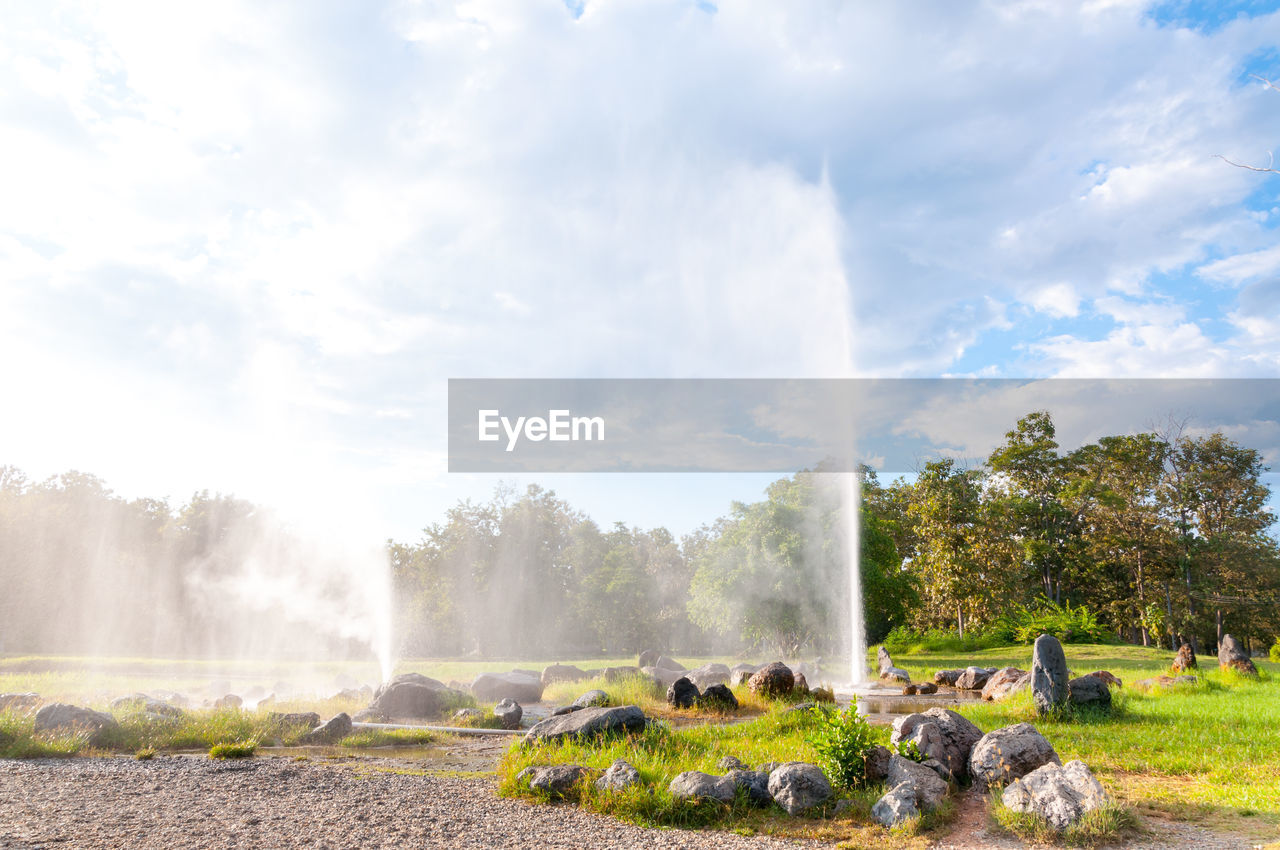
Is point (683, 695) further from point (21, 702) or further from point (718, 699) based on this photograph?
point (21, 702)

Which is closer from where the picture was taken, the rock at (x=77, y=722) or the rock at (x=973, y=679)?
the rock at (x=77, y=722)

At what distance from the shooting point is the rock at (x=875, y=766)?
29.7 feet

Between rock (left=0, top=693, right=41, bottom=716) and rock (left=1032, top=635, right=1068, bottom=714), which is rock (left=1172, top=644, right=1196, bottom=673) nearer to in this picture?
rock (left=1032, top=635, right=1068, bottom=714)

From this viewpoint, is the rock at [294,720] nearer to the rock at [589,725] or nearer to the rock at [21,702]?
the rock at [21,702]

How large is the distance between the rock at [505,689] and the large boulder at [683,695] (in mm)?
4974

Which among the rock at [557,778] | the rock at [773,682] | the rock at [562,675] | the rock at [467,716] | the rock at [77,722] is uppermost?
the rock at [557,778]

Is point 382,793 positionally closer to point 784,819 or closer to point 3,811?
point 3,811

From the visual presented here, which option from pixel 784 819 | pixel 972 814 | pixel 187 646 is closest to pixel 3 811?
pixel 784 819

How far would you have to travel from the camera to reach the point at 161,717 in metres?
13.8

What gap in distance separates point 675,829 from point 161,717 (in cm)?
1126

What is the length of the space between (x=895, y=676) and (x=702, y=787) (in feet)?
60.6

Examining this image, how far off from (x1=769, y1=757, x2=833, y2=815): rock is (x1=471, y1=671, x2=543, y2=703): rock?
13.2 m

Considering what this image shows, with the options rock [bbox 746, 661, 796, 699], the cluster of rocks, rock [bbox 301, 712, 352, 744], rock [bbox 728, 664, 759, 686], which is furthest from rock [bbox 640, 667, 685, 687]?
the cluster of rocks

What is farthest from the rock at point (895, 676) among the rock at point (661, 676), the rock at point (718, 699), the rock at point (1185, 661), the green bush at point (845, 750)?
the green bush at point (845, 750)
